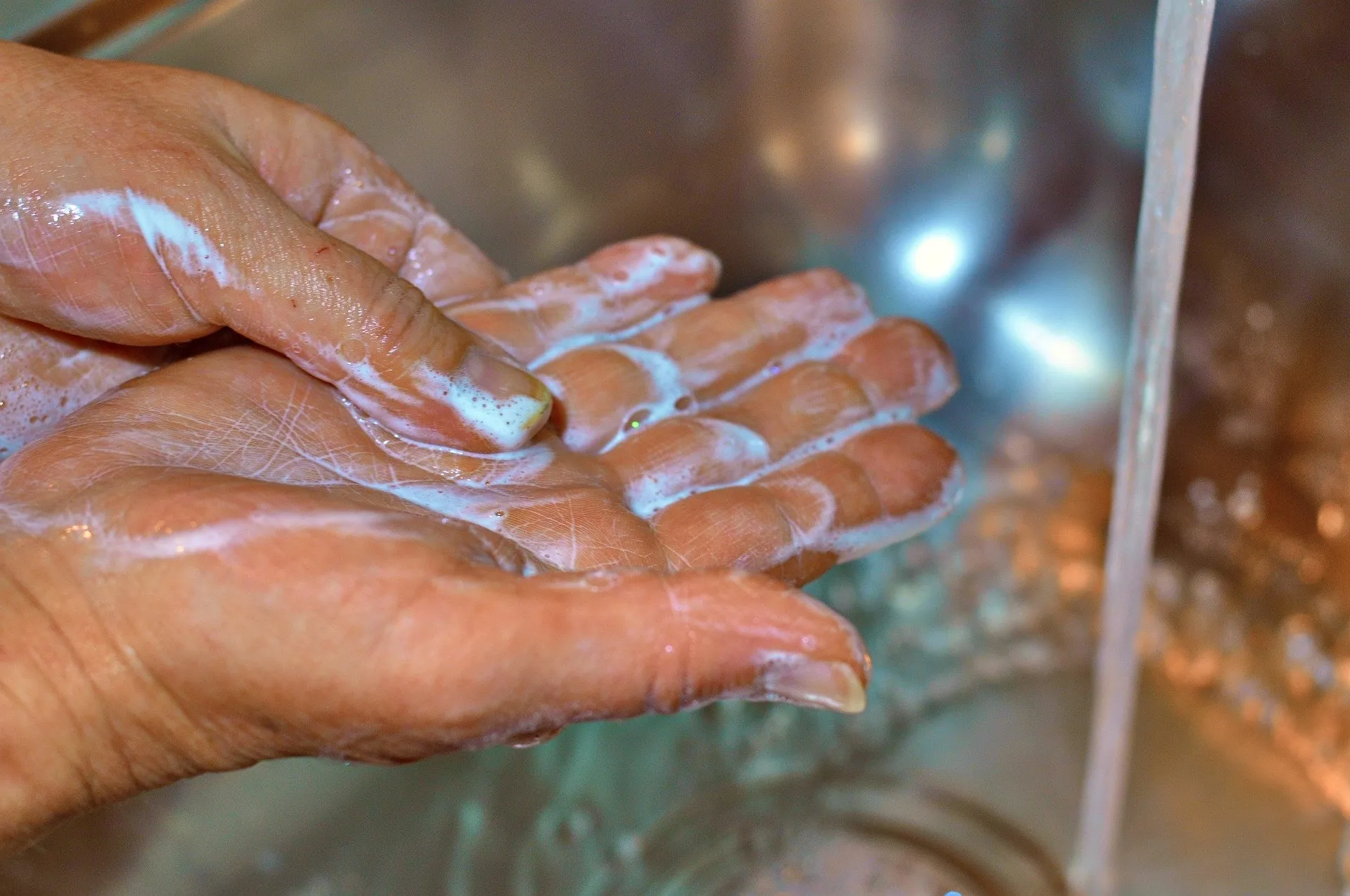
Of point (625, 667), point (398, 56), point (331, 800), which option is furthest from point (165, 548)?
point (398, 56)

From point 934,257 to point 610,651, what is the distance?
2.02ft

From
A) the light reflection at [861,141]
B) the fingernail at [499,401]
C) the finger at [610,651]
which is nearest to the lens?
the finger at [610,651]

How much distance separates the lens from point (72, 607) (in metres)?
0.48

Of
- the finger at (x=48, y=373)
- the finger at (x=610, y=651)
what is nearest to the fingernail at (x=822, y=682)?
the finger at (x=610, y=651)

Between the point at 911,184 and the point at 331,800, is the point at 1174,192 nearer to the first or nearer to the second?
the point at 911,184

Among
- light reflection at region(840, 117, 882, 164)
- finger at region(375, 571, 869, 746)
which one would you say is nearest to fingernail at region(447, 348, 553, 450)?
finger at region(375, 571, 869, 746)

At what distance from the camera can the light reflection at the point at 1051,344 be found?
97 cm

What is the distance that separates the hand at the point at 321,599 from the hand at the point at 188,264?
0.09ft

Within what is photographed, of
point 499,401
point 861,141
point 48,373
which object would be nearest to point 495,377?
point 499,401

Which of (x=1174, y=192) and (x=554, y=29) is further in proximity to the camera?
(x=554, y=29)

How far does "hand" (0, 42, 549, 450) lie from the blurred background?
19 centimetres

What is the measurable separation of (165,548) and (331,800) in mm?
330

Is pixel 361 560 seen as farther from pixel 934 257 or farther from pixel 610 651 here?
pixel 934 257

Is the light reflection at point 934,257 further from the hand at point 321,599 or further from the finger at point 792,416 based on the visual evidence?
the hand at point 321,599
